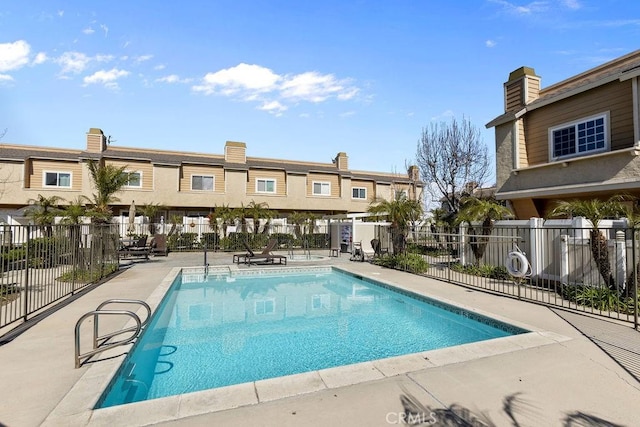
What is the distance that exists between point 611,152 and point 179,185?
88.9ft

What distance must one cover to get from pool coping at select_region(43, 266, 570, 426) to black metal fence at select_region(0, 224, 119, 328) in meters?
2.94

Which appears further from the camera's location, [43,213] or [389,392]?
[43,213]

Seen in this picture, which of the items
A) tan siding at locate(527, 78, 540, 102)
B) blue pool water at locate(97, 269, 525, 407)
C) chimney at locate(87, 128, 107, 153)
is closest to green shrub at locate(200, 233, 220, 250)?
chimney at locate(87, 128, 107, 153)

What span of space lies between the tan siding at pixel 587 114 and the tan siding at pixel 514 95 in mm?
789

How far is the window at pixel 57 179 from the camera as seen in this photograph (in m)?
26.7

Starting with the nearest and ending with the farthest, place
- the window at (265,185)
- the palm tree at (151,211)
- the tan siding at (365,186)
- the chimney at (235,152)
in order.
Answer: the palm tree at (151,211) < the window at (265,185) < the chimney at (235,152) < the tan siding at (365,186)

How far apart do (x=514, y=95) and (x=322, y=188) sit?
65.6 ft

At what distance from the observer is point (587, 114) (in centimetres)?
1255

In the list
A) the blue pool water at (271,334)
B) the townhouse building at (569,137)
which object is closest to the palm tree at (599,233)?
the townhouse building at (569,137)

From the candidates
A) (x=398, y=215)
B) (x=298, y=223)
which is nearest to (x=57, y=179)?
(x=298, y=223)

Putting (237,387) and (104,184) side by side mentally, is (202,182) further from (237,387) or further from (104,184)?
(237,387)

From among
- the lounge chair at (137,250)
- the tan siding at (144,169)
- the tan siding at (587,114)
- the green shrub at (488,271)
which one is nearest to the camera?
the tan siding at (587,114)

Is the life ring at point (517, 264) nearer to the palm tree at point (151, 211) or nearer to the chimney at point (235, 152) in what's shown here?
the palm tree at point (151, 211)

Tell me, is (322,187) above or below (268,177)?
below
